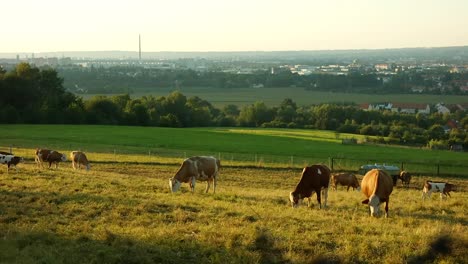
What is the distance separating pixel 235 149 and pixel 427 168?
63.7 ft

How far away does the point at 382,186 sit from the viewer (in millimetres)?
18125

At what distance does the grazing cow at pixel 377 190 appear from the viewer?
17.7 metres

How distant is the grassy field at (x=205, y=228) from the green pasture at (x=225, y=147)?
23664 millimetres

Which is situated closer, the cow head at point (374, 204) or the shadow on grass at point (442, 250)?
the shadow on grass at point (442, 250)

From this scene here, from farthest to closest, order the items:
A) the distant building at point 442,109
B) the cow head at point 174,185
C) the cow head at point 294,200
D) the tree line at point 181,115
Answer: the distant building at point 442,109 < the tree line at point 181,115 < the cow head at point 174,185 < the cow head at point 294,200

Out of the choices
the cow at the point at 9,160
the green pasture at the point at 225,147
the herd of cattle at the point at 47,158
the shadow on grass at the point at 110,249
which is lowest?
the green pasture at the point at 225,147

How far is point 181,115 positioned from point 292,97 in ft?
217

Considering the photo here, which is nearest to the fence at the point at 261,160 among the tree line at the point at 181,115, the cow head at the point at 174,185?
the cow head at the point at 174,185

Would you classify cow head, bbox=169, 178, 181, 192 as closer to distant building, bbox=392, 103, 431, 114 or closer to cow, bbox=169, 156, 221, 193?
cow, bbox=169, 156, 221, 193

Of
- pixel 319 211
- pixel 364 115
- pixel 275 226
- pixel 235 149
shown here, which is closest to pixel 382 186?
pixel 319 211

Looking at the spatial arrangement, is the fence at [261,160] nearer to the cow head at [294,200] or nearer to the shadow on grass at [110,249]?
the cow head at [294,200]

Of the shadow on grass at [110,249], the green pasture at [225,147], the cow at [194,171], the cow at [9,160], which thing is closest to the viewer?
the shadow on grass at [110,249]

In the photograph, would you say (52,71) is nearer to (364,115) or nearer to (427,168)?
(364,115)

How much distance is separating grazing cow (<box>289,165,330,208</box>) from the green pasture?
23555mm
